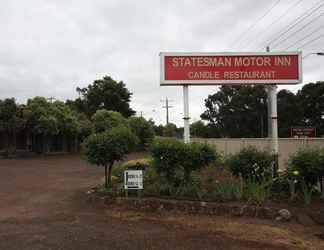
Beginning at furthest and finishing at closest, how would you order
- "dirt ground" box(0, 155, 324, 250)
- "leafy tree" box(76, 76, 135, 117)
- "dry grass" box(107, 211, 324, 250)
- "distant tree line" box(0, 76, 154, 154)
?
"leafy tree" box(76, 76, 135, 117), "distant tree line" box(0, 76, 154, 154), "dry grass" box(107, 211, 324, 250), "dirt ground" box(0, 155, 324, 250)

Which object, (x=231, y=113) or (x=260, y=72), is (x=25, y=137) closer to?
(x=260, y=72)

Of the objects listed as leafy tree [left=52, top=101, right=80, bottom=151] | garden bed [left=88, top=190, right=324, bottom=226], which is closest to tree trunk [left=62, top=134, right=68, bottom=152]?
leafy tree [left=52, top=101, right=80, bottom=151]

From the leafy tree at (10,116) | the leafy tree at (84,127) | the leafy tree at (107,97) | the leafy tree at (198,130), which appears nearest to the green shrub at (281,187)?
the leafy tree at (10,116)

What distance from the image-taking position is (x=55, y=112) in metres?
36.9

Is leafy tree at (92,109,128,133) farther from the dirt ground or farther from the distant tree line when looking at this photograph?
the dirt ground

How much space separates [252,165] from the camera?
10.9m

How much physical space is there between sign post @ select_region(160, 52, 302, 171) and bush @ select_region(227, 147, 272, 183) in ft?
5.59

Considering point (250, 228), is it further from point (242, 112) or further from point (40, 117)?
point (242, 112)

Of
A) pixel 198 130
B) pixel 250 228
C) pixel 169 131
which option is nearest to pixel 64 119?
pixel 250 228

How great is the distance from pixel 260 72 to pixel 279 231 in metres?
6.46

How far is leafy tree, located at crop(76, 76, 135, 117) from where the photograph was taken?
63844mm

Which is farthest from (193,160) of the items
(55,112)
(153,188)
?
(55,112)

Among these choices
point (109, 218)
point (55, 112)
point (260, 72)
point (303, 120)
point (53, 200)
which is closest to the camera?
point (109, 218)

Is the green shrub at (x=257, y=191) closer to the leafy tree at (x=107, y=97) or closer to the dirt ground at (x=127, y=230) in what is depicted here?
the dirt ground at (x=127, y=230)
